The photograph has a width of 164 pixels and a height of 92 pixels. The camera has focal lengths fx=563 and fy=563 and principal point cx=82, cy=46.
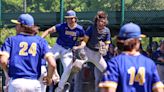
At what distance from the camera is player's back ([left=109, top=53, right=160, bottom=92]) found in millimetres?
5832

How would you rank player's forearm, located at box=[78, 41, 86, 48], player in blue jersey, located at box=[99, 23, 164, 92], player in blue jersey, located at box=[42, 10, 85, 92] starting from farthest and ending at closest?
1. player in blue jersey, located at box=[42, 10, 85, 92]
2. player's forearm, located at box=[78, 41, 86, 48]
3. player in blue jersey, located at box=[99, 23, 164, 92]

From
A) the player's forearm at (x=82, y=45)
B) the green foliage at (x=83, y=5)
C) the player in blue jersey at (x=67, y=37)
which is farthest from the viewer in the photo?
the green foliage at (x=83, y=5)

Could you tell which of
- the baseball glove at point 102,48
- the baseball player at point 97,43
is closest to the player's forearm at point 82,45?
the baseball player at point 97,43

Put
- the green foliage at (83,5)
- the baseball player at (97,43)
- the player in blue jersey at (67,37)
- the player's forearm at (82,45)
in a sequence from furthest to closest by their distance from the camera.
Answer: the green foliage at (83,5), the player in blue jersey at (67,37), the baseball player at (97,43), the player's forearm at (82,45)

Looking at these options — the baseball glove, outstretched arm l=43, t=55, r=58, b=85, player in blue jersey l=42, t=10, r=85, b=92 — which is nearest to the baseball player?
the baseball glove

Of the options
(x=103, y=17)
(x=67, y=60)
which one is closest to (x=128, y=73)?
(x=103, y=17)

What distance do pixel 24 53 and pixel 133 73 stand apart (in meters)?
2.44

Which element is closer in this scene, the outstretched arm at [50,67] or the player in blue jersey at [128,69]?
the player in blue jersey at [128,69]

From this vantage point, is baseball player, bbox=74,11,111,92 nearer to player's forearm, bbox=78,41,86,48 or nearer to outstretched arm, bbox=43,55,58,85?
player's forearm, bbox=78,41,86,48

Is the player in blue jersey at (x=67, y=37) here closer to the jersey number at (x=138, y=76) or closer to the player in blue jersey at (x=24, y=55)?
the player in blue jersey at (x=24, y=55)

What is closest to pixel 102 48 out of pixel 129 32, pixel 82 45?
pixel 82 45

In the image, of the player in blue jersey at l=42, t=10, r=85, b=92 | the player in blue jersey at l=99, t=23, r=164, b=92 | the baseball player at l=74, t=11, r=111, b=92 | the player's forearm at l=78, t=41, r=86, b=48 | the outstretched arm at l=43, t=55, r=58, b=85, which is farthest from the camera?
the player in blue jersey at l=42, t=10, r=85, b=92

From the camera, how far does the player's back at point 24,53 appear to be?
25.9ft

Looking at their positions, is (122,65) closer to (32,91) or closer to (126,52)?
(126,52)
